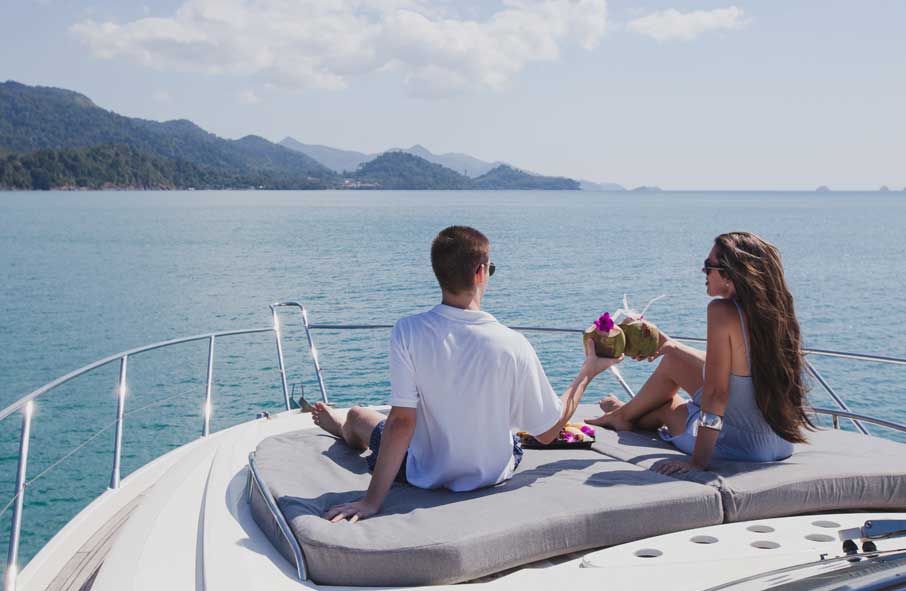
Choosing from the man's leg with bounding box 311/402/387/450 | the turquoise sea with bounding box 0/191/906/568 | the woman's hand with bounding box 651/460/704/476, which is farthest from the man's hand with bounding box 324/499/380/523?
the turquoise sea with bounding box 0/191/906/568

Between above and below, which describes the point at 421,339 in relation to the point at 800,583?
above

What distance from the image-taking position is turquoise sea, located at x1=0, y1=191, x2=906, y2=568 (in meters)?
11.0

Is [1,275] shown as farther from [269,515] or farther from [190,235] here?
[269,515]

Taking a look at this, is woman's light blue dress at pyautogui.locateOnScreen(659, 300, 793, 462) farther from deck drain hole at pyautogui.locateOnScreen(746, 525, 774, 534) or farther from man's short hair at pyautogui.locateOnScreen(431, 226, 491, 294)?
man's short hair at pyautogui.locateOnScreen(431, 226, 491, 294)

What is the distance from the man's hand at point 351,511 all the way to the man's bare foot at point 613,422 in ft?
5.48

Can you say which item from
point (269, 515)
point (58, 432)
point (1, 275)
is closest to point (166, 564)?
point (269, 515)

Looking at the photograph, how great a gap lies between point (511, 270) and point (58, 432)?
72.0ft

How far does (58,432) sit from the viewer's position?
10.6 meters

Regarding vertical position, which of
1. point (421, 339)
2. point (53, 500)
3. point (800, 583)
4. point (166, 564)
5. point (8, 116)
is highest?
point (8, 116)

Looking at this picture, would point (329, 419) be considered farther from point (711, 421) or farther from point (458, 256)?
point (711, 421)

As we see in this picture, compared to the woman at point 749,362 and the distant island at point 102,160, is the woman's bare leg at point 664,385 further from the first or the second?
the distant island at point 102,160

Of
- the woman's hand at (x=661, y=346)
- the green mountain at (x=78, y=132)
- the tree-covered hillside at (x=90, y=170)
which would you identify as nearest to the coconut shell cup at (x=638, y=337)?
the woman's hand at (x=661, y=346)

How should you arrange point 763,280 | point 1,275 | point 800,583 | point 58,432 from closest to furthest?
1. point 800,583
2. point 763,280
3. point 58,432
4. point 1,275

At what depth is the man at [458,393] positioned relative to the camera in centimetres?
253
